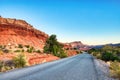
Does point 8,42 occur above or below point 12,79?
above

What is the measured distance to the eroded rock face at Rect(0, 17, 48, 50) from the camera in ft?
372

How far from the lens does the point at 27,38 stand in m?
132

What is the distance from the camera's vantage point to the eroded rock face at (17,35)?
113 m

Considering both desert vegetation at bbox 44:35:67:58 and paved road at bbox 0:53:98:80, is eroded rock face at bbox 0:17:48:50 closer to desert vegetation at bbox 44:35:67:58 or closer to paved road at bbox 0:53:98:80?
desert vegetation at bbox 44:35:67:58

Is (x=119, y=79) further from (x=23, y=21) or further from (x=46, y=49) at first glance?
(x=23, y=21)

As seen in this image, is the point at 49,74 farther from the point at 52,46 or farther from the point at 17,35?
the point at 17,35

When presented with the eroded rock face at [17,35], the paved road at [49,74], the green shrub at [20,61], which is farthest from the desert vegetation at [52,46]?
the paved road at [49,74]

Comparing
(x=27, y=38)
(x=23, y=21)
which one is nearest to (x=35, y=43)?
(x=27, y=38)

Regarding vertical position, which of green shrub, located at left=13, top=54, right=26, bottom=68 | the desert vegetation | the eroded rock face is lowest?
green shrub, located at left=13, top=54, right=26, bottom=68

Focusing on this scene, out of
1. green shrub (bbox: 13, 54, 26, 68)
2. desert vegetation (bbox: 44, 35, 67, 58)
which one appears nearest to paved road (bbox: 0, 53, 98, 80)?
green shrub (bbox: 13, 54, 26, 68)

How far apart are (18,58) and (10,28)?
9729 centimetres

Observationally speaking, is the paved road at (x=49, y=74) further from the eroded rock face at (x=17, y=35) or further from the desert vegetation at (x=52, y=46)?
the eroded rock face at (x=17, y=35)

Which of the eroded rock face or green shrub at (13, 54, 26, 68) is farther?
the eroded rock face

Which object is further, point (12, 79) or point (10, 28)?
point (10, 28)
